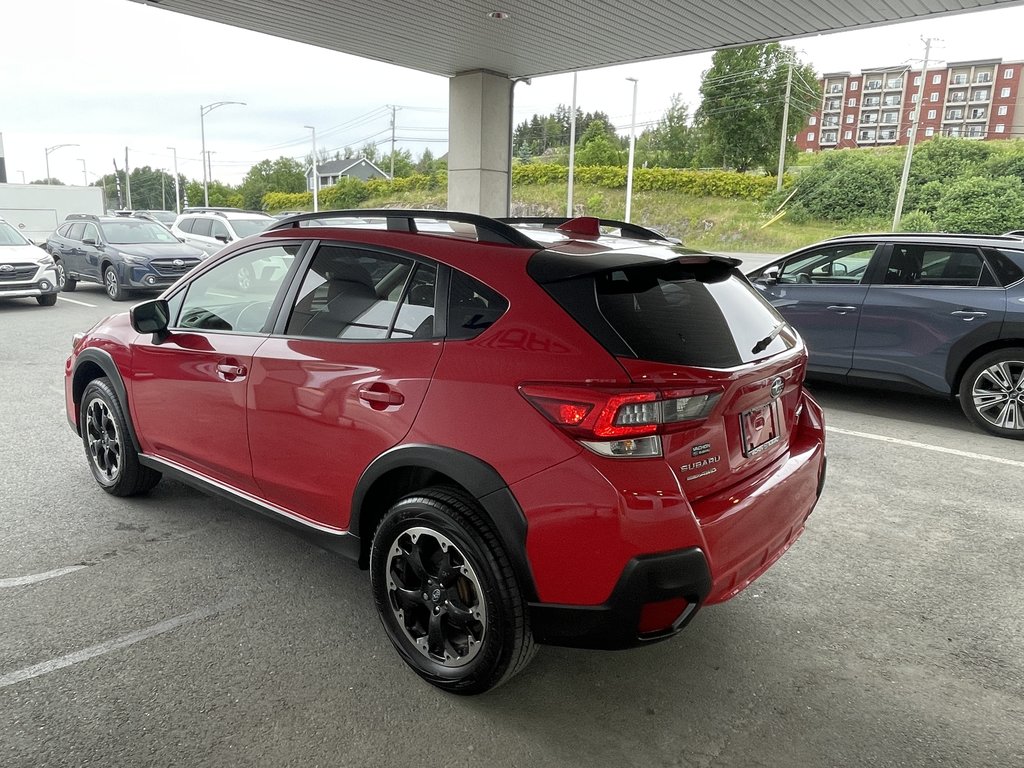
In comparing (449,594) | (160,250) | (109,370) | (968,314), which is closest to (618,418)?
(449,594)

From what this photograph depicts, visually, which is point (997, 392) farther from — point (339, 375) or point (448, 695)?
point (339, 375)

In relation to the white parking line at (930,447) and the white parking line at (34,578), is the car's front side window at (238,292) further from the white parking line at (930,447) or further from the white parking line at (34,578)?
the white parking line at (930,447)

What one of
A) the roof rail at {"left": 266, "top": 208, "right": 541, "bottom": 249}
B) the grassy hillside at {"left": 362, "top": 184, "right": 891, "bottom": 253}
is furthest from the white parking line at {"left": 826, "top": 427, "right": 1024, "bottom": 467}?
the grassy hillside at {"left": 362, "top": 184, "right": 891, "bottom": 253}

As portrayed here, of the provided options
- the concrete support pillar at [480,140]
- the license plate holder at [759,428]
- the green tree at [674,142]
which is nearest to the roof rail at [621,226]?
the license plate holder at [759,428]

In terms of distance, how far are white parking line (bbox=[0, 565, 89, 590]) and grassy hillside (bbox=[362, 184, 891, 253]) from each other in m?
37.6

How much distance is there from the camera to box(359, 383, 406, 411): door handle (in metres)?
2.67

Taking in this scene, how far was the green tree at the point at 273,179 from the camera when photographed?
83.8 metres

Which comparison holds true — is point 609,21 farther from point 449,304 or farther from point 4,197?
point 4,197

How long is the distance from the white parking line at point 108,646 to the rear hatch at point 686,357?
2000 millimetres

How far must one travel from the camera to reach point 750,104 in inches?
2124

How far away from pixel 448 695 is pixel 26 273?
1430 cm

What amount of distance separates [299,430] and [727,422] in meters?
1.69

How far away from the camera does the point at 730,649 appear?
3.00 meters

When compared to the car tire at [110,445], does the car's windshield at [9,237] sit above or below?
above
